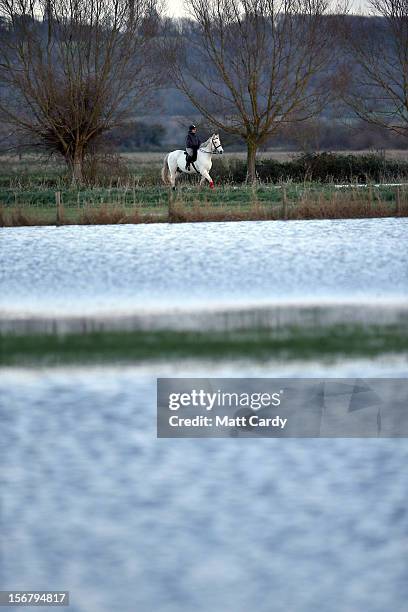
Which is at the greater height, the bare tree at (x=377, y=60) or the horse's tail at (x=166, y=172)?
the bare tree at (x=377, y=60)

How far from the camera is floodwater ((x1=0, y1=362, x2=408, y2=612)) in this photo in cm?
608

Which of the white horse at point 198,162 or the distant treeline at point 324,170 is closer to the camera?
the white horse at point 198,162

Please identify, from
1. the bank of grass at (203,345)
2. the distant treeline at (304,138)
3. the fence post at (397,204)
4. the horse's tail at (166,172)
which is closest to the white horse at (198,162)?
the horse's tail at (166,172)

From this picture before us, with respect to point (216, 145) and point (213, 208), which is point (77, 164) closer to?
point (216, 145)

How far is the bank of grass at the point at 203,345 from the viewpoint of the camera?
12203mm

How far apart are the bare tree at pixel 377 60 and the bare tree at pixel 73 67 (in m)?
7.44

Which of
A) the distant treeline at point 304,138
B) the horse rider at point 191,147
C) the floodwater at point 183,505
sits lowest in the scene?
the distant treeline at point 304,138

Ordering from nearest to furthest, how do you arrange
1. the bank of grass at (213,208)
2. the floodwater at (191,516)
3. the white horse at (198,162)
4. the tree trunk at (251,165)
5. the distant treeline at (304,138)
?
the floodwater at (191,516) < the bank of grass at (213,208) < the white horse at (198,162) < the tree trunk at (251,165) < the distant treeline at (304,138)

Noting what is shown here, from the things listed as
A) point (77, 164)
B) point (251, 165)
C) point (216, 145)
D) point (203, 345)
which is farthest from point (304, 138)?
point (203, 345)

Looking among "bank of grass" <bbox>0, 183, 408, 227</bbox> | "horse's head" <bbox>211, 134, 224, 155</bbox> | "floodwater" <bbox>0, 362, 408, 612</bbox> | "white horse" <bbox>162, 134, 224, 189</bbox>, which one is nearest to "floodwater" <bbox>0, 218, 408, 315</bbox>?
"bank of grass" <bbox>0, 183, 408, 227</bbox>

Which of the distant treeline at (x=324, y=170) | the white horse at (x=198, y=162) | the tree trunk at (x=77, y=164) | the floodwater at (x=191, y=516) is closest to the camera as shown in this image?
the floodwater at (x=191, y=516)

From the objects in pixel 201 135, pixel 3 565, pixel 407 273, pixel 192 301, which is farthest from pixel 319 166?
pixel 201 135

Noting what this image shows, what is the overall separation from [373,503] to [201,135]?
88.2m

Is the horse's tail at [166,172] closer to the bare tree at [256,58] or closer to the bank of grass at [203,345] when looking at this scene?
the bare tree at [256,58]
